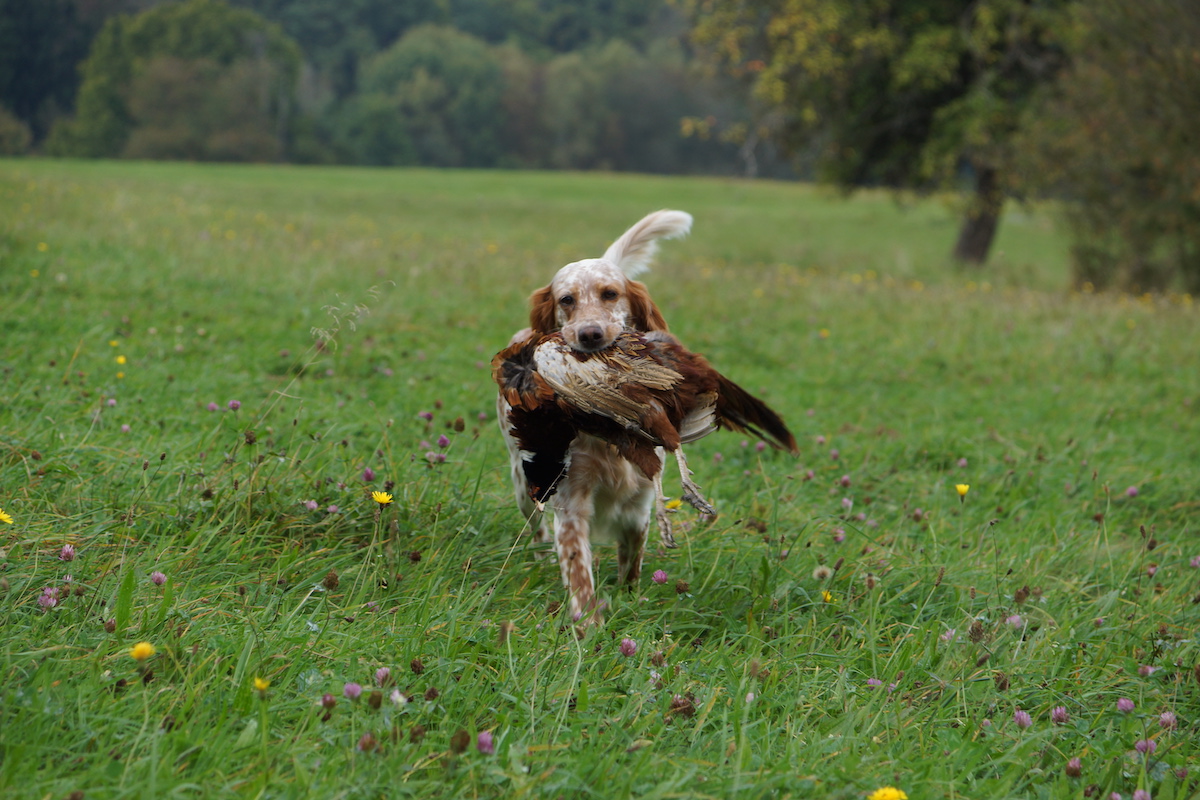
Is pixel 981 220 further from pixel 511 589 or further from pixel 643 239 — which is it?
pixel 511 589

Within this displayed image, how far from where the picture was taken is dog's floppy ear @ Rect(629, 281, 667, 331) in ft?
12.1

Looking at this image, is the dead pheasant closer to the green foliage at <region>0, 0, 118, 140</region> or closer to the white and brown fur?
the white and brown fur

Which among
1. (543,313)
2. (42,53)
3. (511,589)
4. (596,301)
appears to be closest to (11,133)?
(42,53)

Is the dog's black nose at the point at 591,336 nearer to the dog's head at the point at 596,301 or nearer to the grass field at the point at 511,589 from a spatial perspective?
the dog's head at the point at 596,301

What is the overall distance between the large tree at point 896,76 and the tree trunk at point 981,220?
0.12 ft

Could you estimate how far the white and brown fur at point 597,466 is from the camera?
3.04m

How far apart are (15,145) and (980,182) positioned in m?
17.6

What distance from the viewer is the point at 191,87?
1800 inches

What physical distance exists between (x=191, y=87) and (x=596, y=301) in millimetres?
48902

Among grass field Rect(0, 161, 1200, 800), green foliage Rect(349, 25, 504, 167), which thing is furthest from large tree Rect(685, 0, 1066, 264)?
green foliage Rect(349, 25, 504, 167)

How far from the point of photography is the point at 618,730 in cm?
221

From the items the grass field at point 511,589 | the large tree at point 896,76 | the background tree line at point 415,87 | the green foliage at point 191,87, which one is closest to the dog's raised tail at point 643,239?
the grass field at point 511,589

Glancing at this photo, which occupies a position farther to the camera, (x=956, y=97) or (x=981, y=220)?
(x=981, y=220)

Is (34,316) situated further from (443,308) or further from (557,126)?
(557,126)
